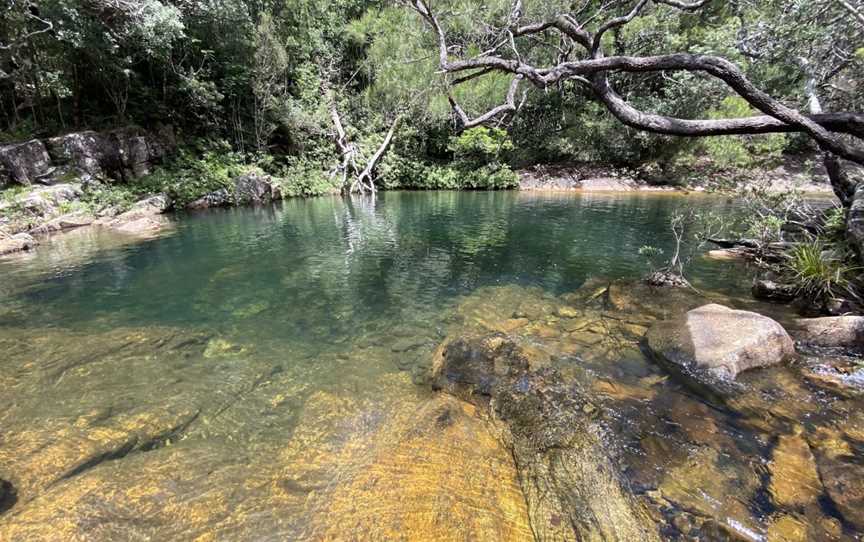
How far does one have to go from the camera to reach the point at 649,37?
74.0 feet

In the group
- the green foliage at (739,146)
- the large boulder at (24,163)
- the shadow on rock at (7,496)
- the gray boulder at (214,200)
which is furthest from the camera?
the green foliage at (739,146)

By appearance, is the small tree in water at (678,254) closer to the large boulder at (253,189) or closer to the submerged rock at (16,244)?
the submerged rock at (16,244)

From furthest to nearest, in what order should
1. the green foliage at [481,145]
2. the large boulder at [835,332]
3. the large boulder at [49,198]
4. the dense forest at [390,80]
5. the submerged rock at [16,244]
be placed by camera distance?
the green foliage at [481,145] < the large boulder at [49,198] < the submerged rock at [16,244] < the dense forest at [390,80] < the large boulder at [835,332]

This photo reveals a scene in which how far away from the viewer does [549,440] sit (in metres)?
3.54

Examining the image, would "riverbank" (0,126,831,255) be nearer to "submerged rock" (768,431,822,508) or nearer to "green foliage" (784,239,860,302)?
"green foliage" (784,239,860,302)

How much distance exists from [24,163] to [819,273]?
2588 cm

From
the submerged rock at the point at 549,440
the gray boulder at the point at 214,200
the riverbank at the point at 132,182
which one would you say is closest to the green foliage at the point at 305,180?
the riverbank at the point at 132,182

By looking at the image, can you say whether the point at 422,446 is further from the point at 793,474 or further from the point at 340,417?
the point at 793,474

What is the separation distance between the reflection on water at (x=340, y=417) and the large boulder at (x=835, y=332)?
4.64 feet

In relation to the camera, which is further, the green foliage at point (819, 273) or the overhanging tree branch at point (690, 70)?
the green foliage at point (819, 273)

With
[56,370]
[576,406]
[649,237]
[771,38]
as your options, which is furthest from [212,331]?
[649,237]

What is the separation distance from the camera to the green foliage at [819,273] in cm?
604

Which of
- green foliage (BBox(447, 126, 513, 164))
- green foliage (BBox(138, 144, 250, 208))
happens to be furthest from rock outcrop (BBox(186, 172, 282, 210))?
green foliage (BBox(447, 126, 513, 164))

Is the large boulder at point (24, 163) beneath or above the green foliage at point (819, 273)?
above
